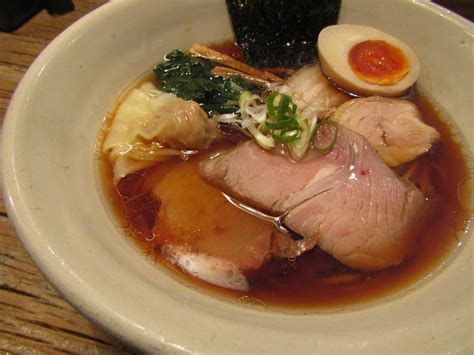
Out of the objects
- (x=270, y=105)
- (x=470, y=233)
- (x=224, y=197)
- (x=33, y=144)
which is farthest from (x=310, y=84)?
(x=33, y=144)

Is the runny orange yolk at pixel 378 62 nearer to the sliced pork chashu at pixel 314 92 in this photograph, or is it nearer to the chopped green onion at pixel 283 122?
the sliced pork chashu at pixel 314 92

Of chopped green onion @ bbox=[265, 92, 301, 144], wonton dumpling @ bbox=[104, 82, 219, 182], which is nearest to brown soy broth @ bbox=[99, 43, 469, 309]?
wonton dumpling @ bbox=[104, 82, 219, 182]

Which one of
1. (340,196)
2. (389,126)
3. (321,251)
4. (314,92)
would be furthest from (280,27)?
(321,251)

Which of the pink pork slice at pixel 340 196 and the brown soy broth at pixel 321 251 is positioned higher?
the pink pork slice at pixel 340 196

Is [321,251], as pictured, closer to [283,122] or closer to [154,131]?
[283,122]

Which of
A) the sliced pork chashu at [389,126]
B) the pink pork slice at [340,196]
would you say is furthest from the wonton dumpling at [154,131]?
the sliced pork chashu at [389,126]

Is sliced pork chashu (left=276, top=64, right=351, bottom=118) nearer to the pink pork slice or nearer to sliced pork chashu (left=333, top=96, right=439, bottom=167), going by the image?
sliced pork chashu (left=333, top=96, right=439, bottom=167)
